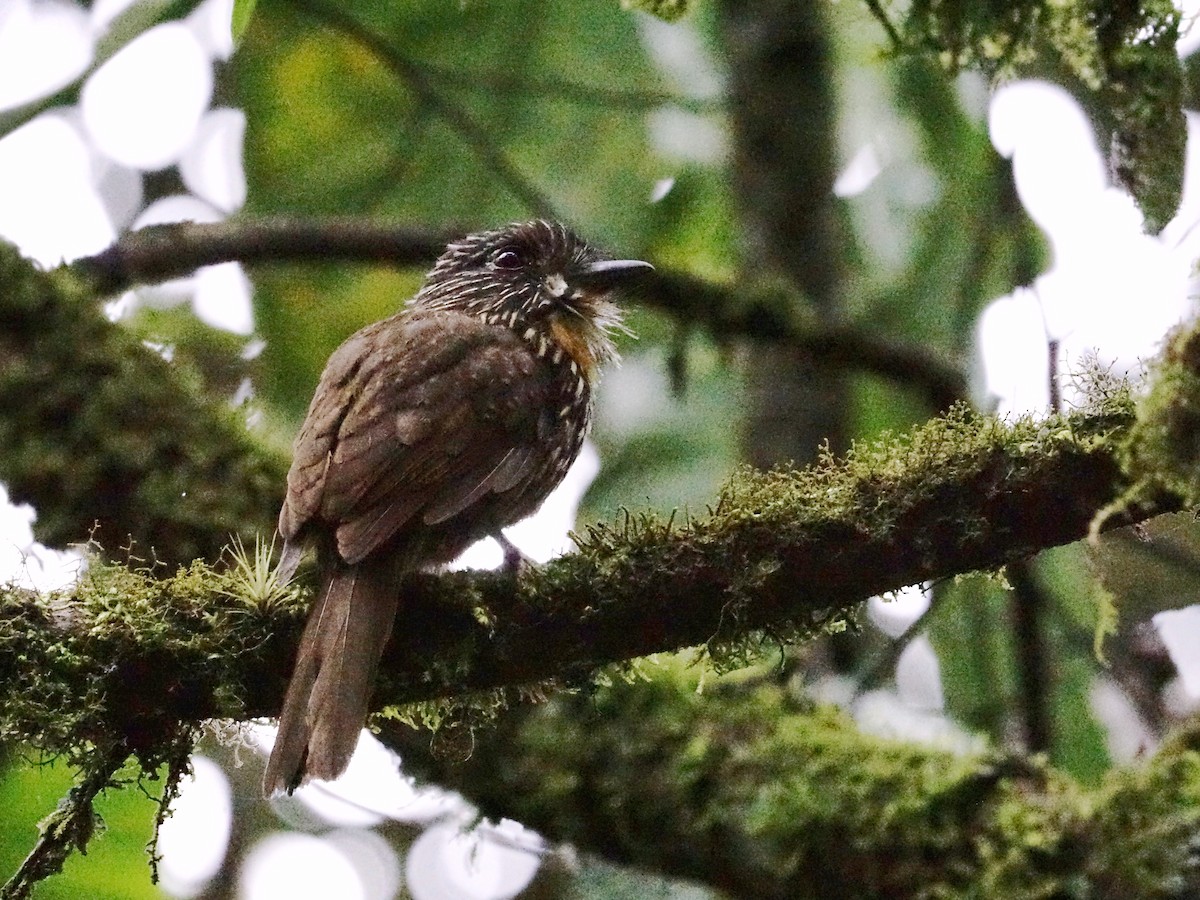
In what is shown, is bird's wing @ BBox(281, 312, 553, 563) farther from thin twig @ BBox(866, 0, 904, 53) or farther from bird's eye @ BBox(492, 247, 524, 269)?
thin twig @ BBox(866, 0, 904, 53)

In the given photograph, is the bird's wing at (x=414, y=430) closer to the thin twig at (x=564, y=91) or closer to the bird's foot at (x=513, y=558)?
the bird's foot at (x=513, y=558)

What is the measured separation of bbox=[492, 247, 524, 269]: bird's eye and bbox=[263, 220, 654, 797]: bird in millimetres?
194

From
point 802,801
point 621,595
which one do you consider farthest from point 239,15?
point 802,801

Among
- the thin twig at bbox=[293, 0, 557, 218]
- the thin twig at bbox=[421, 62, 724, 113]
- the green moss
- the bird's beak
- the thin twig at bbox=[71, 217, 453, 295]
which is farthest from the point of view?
the thin twig at bbox=[421, 62, 724, 113]

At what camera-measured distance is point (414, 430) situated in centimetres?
248

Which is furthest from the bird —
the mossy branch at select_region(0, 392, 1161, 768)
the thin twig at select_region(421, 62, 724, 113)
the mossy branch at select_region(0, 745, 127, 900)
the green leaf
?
the thin twig at select_region(421, 62, 724, 113)

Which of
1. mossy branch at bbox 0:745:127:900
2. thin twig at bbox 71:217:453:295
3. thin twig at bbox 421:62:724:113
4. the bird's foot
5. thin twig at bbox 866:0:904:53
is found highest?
thin twig at bbox 421:62:724:113

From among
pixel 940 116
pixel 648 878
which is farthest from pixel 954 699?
pixel 940 116

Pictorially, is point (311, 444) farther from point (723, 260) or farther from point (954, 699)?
point (723, 260)

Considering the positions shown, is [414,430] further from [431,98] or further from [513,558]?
[431,98]

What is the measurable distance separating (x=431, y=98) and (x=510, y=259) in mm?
1157

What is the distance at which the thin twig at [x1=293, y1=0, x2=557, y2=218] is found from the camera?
165 inches

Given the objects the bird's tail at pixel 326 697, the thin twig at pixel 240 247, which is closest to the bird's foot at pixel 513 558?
the bird's tail at pixel 326 697

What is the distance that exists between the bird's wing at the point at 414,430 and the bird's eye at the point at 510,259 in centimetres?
60
